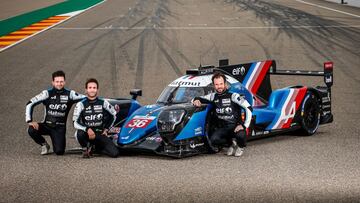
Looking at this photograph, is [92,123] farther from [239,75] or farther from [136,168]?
[239,75]

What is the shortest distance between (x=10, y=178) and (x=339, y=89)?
1136 centimetres

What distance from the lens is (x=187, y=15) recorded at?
120 ft

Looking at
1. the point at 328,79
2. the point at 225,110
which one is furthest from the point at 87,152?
the point at 328,79

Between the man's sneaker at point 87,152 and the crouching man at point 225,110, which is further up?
the crouching man at point 225,110

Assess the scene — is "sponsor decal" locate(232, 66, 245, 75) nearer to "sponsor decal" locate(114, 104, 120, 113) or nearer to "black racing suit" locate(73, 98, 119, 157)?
"sponsor decal" locate(114, 104, 120, 113)

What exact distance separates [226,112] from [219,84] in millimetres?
441

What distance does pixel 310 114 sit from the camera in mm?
12977

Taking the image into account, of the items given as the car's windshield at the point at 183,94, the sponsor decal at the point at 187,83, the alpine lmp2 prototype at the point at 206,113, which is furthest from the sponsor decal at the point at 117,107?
the sponsor decal at the point at 187,83

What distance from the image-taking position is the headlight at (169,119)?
10500mm

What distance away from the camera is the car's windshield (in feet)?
37.6

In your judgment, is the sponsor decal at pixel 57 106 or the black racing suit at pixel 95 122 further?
the sponsor decal at pixel 57 106

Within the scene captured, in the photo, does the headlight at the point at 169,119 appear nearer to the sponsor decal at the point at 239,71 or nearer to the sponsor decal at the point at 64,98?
the sponsor decal at the point at 64,98

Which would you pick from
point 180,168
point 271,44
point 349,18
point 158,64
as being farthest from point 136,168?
point 349,18

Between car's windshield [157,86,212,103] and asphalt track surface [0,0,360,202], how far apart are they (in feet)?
3.73
